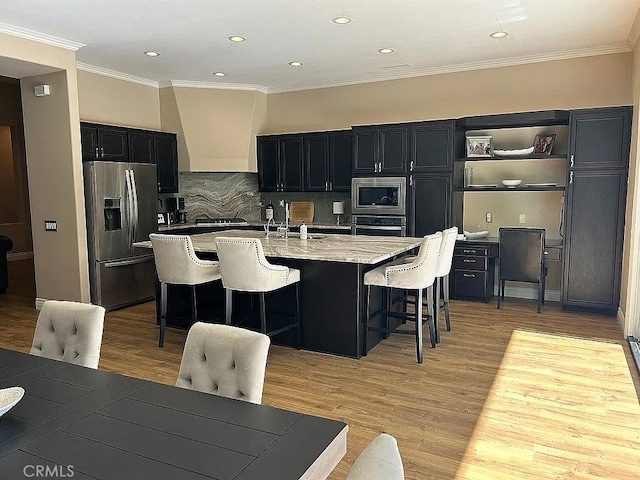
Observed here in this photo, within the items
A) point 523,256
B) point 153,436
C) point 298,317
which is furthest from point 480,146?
point 153,436

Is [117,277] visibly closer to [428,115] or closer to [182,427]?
[428,115]

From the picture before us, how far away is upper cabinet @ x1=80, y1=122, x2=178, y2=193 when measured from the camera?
241 inches

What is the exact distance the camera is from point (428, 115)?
6730 millimetres

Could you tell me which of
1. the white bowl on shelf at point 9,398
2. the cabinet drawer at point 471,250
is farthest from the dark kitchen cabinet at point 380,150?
the white bowl on shelf at point 9,398

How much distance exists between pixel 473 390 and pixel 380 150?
384cm

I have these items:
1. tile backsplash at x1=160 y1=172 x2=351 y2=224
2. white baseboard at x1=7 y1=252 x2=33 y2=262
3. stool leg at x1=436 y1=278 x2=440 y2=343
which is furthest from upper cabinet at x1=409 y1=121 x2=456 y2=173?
white baseboard at x1=7 y1=252 x2=33 y2=262

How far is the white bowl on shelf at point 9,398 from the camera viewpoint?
148cm

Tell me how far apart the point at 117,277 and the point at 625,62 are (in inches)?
258

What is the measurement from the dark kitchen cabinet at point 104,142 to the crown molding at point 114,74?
31.6 inches

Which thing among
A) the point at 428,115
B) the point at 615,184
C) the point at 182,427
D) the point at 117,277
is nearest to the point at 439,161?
the point at 428,115

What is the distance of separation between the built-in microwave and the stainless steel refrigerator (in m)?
2.73

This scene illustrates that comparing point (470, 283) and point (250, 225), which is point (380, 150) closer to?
point (470, 283)

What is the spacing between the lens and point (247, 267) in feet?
12.9

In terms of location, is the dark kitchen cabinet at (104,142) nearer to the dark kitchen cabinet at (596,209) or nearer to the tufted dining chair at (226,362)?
the tufted dining chair at (226,362)
